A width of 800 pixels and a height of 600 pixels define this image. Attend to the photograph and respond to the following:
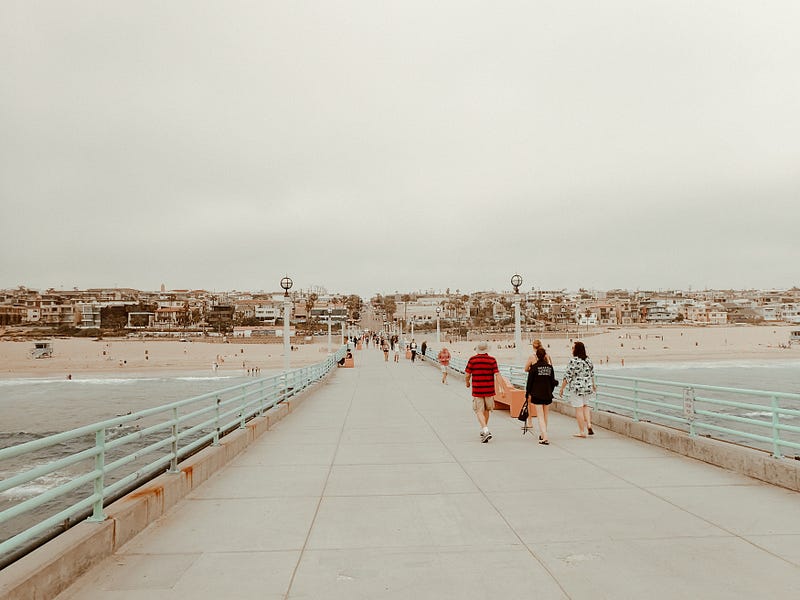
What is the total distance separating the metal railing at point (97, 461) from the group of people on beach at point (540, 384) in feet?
13.7

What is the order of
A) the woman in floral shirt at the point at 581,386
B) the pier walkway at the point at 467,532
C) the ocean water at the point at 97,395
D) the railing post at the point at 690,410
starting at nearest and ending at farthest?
the pier walkway at the point at 467,532 → the railing post at the point at 690,410 → the woman in floral shirt at the point at 581,386 → the ocean water at the point at 97,395

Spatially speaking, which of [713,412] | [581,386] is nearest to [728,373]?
[581,386]

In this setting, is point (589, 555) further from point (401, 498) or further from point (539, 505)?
point (401, 498)

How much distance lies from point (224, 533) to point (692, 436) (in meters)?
6.83

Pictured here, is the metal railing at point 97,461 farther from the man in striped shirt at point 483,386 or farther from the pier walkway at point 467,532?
the man in striped shirt at point 483,386

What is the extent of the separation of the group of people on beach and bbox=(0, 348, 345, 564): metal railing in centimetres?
418

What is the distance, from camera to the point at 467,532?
5887 millimetres

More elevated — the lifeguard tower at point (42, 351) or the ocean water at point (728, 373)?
the lifeguard tower at point (42, 351)

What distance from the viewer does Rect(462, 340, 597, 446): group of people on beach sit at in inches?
436

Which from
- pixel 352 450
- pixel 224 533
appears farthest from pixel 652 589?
pixel 352 450

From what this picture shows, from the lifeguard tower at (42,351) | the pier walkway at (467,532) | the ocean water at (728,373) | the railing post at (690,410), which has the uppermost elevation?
the railing post at (690,410)

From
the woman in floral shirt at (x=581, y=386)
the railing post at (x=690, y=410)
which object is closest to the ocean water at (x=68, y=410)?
the woman in floral shirt at (x=581, y=386)

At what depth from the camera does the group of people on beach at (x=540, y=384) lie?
36.3ft

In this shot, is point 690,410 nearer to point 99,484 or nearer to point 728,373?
point 99,484
